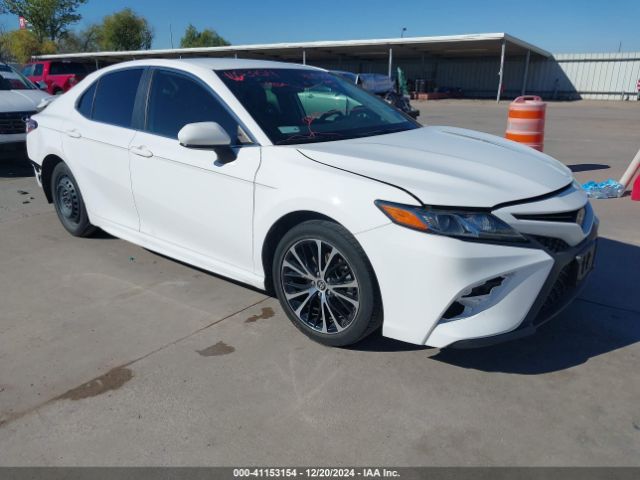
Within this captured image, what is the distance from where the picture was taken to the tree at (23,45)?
189 ft

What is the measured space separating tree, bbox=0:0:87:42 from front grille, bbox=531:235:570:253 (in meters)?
68.0

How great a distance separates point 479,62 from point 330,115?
138ft

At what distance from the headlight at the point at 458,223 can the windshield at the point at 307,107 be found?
40.7 inches

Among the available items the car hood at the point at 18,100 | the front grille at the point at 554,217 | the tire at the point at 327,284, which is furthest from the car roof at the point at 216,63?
the car hood at the point at 18,100

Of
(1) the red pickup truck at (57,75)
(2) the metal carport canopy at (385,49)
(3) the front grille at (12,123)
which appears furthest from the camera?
(2) the metal carport canopy at (385,49)

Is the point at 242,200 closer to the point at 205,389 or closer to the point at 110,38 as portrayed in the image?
the point at 205,389

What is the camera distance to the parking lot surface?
92.3 inches

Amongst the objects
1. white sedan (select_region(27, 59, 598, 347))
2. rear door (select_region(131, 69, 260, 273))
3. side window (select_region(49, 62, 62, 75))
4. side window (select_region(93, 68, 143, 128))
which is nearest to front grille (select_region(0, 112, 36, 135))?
white sedan (select_region(27, 59, 598, 347))

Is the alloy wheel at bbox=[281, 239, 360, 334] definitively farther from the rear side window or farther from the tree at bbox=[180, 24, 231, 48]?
the tree at bbox=[180, 24, 231, 48]

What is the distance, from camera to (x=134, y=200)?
411cm

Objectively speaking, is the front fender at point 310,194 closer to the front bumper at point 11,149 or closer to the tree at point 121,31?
the front bumper at point 11,149

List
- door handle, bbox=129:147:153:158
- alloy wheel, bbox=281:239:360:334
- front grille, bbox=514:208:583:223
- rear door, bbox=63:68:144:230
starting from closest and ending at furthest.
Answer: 1. front grille, bbox=514:208:583:223
2. alloy wheel, bbox=281:239:360:334
3. door handle, bbox=129:147:153:158
4. rear door, bbox=63:68:144:230
